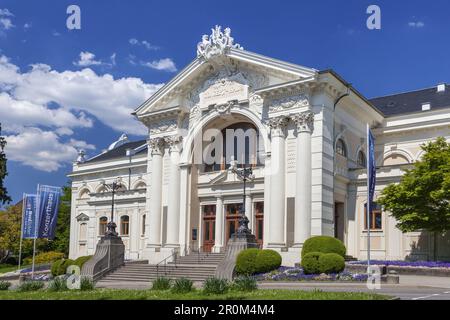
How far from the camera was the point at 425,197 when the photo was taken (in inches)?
1208

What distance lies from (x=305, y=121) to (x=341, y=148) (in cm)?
435

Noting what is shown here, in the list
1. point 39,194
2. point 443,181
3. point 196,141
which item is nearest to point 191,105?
point 196,141

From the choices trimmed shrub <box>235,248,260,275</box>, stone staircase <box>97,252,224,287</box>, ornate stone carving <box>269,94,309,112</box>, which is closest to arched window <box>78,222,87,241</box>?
stone staircase <box>97,252,224,287</box>

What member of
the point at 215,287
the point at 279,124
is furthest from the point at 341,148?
the point at 215,287

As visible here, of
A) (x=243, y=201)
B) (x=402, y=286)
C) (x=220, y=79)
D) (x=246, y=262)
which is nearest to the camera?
(x=402, y=286)

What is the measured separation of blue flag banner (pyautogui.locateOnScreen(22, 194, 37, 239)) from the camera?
40344mm

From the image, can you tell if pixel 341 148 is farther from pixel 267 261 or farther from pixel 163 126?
pixel 163 126

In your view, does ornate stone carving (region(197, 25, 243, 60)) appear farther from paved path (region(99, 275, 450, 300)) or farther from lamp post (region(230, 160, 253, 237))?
paved path (region(99, 275, 450, 300))

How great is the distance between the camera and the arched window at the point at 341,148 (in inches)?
1443

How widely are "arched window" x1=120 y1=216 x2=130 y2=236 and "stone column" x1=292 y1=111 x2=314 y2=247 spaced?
20286 millimetres

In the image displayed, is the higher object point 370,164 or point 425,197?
point 370,164

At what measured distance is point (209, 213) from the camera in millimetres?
40188

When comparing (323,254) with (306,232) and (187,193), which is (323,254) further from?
(187,193)

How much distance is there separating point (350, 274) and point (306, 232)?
22.4 ft
